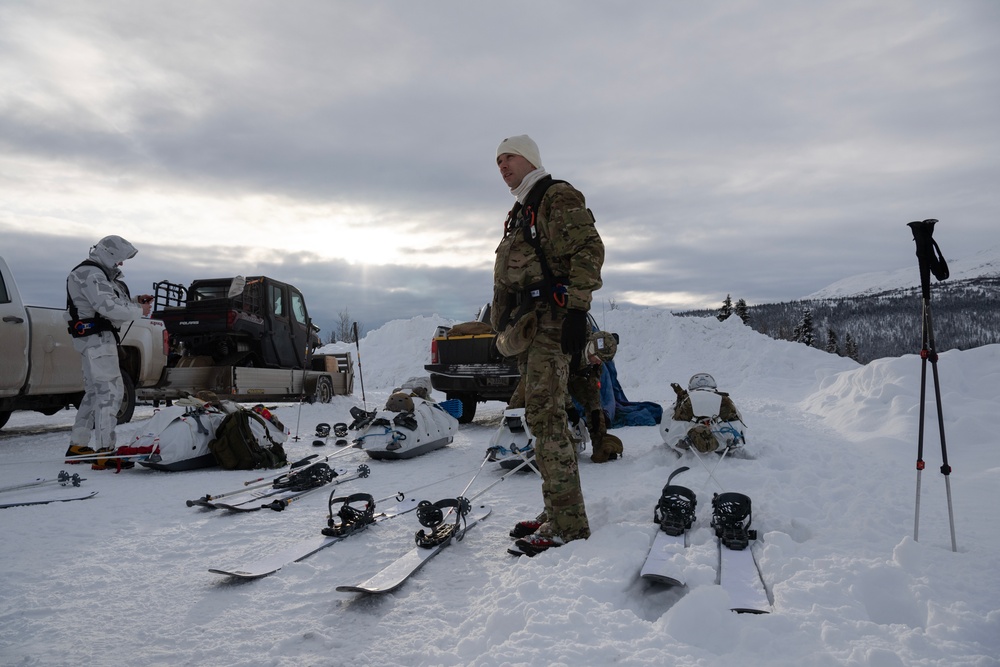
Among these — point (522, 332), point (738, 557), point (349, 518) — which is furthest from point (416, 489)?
point (738, 557)

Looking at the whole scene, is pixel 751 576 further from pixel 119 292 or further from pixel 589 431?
pixel 119 292

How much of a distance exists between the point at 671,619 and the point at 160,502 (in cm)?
425

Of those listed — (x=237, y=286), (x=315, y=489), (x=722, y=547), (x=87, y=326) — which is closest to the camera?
(x=722, y=547)

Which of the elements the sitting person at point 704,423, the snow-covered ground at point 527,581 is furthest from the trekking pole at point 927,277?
the sitting person at point 704,423

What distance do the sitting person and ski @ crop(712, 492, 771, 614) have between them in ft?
7.38

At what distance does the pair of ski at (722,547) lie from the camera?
2.54 meters

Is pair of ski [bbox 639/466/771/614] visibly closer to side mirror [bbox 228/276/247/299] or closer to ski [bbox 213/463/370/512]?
ski [bbox 213/463/370/512]

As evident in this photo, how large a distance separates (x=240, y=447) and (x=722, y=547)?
16.5ft

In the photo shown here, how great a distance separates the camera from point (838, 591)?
2404mm

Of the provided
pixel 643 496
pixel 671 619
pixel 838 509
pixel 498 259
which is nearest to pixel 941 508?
pixel 838 509

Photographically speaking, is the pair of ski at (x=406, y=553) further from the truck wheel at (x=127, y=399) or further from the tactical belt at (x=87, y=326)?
the truck wheel at (x=127, y=399)

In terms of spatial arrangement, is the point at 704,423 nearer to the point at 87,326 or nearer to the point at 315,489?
the point at 315,489

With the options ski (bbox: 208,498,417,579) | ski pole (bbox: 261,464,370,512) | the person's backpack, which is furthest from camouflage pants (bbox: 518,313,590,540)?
the person's backpack

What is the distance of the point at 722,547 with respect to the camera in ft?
10.4
